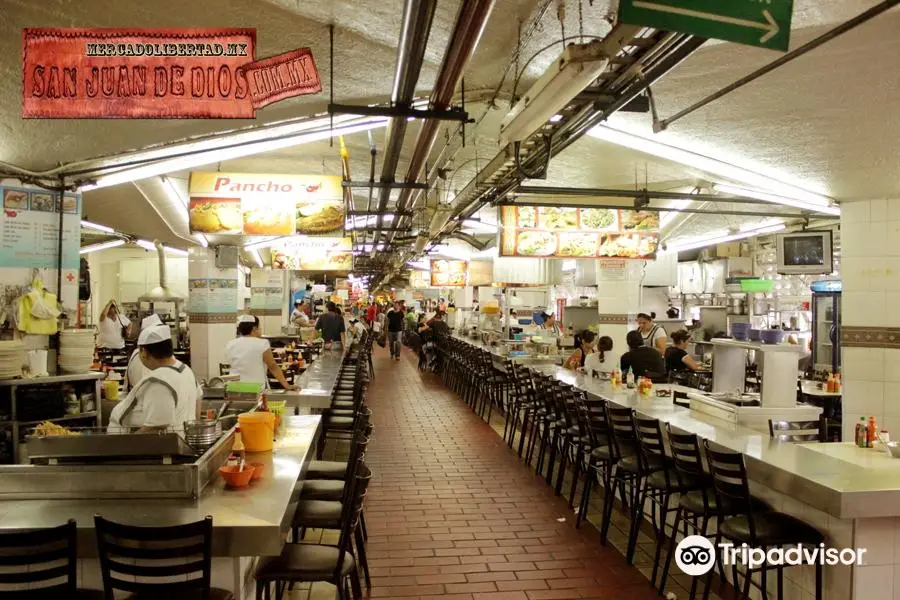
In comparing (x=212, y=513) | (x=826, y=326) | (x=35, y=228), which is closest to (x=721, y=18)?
(x=212, y=513)

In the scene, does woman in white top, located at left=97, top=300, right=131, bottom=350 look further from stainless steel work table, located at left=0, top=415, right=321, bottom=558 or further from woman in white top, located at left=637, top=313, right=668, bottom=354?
stainless steel work table, located at left=0, top=415, right=321, bottom=558

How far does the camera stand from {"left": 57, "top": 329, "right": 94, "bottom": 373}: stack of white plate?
5.85 metres

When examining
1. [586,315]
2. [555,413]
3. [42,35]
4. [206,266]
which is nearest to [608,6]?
[42,35]

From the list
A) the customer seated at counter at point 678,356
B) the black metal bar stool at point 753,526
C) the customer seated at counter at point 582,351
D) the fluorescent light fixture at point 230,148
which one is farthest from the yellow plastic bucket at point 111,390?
the customer seated at counter at point 678,356

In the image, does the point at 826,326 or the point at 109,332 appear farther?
the point at 826,326

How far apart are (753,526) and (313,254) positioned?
460 inches

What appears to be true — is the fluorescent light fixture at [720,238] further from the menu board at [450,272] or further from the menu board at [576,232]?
the menu board at [450,272]

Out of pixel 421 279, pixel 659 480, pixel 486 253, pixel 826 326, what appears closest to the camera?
pixel 659 480

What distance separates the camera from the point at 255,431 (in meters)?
3.68

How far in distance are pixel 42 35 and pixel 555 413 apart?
5424mm

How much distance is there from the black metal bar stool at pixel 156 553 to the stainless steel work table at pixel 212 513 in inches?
3.8

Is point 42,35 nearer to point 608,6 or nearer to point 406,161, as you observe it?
point 608,6

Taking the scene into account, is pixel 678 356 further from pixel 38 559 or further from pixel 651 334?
pixel 38 559

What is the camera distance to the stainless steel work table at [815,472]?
10.6ft
